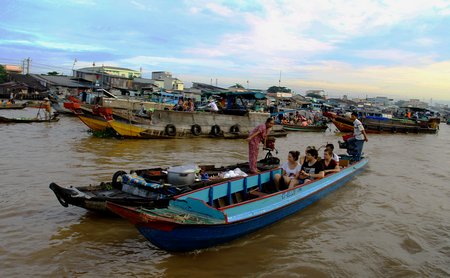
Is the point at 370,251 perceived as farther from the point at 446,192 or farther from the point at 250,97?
the point at 250,97

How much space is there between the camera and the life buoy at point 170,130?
55.3ft

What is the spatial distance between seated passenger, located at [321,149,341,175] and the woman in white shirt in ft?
2.97

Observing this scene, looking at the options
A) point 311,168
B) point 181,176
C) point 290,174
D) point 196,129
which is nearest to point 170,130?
point 196,129

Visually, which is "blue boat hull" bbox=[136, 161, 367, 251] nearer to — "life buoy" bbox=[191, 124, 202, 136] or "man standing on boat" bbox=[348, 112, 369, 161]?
"man standing on boat" bbox=[348, 112, 369, 161]

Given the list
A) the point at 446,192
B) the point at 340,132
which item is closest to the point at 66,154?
the point at 446,192

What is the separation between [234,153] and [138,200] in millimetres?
9970

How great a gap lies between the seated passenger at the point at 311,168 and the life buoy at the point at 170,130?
407 inches

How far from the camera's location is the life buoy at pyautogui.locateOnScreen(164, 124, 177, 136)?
55.3 ft

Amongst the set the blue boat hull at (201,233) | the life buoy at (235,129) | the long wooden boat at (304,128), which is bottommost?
the blue boat hull at (201,233)

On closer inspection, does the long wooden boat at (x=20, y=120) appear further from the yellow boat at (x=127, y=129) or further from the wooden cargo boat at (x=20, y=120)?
the yellow boat at (x=127, y=129)

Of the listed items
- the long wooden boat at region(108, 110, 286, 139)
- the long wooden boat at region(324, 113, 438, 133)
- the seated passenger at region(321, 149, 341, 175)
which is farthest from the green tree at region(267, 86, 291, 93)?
the seated passenger at region(321, 149, 341, 175)

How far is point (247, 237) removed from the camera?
Answer: 18.9ft

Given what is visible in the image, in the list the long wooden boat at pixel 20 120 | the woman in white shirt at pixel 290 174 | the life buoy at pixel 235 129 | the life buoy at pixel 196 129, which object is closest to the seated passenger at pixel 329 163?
the woman in white shirt at pixel 290 174

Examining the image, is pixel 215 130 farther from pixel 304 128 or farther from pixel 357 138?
pixel 304 128
